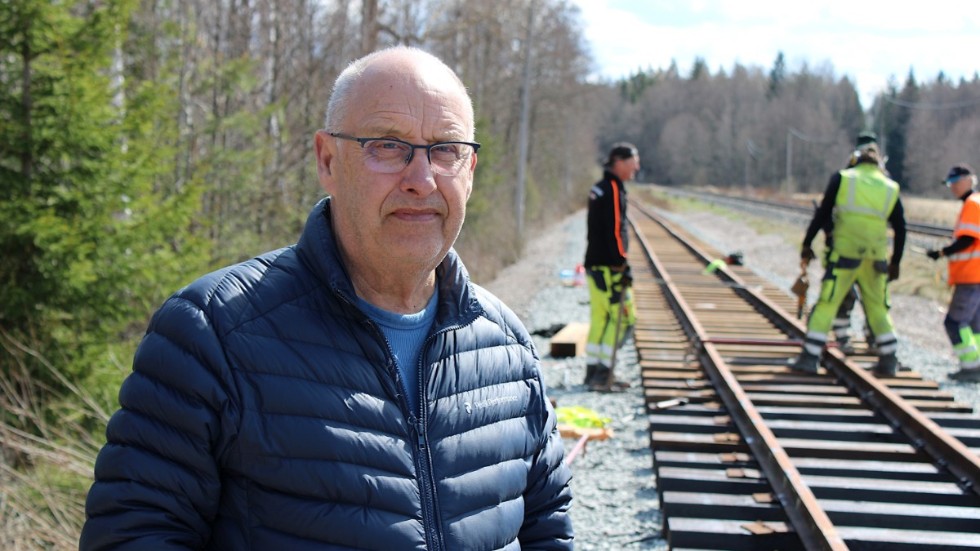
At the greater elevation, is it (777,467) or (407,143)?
(407,143)

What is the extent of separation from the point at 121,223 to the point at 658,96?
493 feet

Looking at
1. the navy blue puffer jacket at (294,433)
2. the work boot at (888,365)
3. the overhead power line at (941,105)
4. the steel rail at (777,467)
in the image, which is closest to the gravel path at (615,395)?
the work boot at (888,365)

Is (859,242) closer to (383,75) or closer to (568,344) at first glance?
(568,344)

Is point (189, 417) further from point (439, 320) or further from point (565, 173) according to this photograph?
point (565, 173)

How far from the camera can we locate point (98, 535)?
1.69 meters

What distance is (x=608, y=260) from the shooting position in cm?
845

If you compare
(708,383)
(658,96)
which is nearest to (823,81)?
(658,96)

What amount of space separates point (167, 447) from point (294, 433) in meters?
0.25

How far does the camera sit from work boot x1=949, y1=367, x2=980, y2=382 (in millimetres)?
8859

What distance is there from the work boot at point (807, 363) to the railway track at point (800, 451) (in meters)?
0.10

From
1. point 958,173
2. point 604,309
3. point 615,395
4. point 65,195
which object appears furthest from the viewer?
point 958,173

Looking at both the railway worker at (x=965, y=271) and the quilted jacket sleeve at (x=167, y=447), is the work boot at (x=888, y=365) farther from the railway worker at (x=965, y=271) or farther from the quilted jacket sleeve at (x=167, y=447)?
the quilted jacket sleeve at (x=167, y=447)

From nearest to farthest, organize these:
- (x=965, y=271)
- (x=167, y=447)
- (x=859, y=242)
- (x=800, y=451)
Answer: (x=167, y=447) → (x=800, y=451) → (x=859, y=242) → (x=965, y=271)

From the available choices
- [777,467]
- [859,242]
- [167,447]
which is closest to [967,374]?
[859,242]
